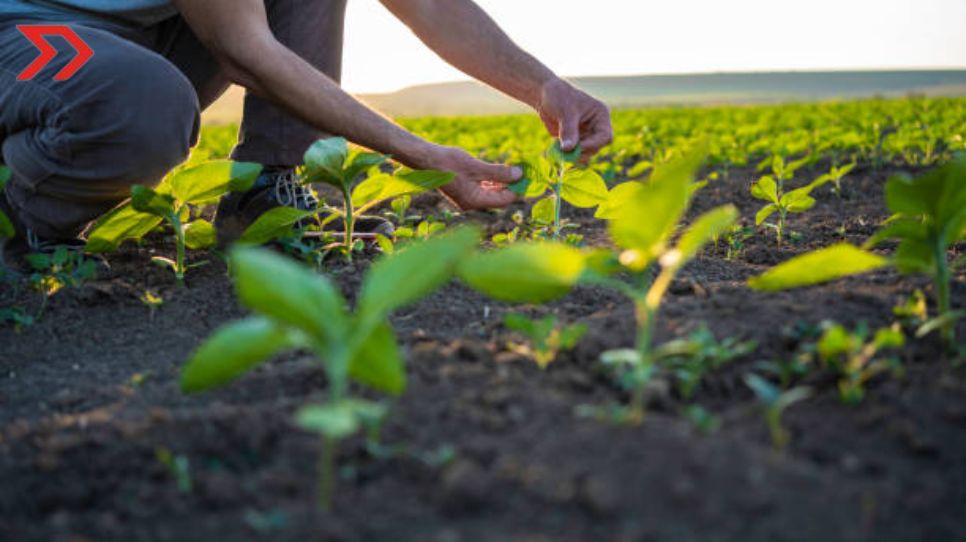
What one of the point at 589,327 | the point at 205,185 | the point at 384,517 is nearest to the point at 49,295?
the point at 205,185

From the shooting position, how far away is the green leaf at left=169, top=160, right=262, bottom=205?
7.61ft

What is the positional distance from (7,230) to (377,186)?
0.95m

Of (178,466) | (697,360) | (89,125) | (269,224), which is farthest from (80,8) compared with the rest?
(697,360)

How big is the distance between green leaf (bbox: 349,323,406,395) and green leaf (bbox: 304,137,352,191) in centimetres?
128

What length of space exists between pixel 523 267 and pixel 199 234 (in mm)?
1720

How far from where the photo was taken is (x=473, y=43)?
3.05 m

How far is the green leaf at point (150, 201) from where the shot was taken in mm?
2320

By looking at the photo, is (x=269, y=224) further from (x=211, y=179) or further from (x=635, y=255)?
(x=635, y=255)

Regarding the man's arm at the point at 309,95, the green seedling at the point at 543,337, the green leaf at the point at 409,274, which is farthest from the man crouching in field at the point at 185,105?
the green leaf at the point at 409,274

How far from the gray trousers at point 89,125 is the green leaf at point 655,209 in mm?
1701

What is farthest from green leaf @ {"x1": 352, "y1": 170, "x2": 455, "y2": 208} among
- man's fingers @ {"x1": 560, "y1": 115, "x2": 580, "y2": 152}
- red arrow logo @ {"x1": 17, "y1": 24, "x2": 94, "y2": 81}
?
red arrow logo @ {"x1": 17, "y1": 24, "x2": 94, "y2": 81}

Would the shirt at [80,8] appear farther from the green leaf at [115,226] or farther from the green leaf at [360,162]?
the green leaf at [360,162]

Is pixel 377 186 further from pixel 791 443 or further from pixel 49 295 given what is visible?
pixel 791 443

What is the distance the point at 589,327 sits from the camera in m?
1.70
